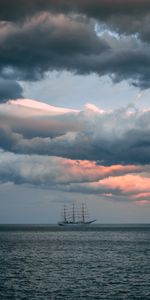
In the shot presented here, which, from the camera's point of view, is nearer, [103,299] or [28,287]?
[103,299]

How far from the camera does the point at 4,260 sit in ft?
295

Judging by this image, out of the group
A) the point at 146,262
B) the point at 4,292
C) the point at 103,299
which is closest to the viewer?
the point at 103,299

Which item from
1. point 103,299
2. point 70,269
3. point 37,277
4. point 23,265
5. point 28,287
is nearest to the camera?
point 103,299

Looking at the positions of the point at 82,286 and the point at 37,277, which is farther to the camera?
the point at 37,277

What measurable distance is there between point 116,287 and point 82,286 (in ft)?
14.5

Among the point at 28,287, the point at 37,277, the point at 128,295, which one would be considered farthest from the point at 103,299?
the point at 37,277

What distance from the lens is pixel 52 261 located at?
8862 cm

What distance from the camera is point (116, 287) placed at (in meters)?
55.8

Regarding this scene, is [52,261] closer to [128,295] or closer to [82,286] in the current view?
[82,286]

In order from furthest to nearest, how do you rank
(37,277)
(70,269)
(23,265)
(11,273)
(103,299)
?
1. (23,265)
2. (70,269)
3. (11,273)
4. (37,277)
5. (103,299)

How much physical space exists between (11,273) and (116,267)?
19001mm

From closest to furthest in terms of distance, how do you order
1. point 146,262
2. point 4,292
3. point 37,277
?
1. point 4,292
2. point 37,277
3. point 146,262

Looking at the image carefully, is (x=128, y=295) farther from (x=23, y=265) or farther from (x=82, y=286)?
(x=23, y=265)

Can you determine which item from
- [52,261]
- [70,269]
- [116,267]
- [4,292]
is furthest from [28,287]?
[52,261]
